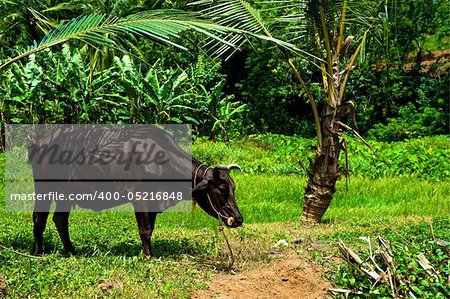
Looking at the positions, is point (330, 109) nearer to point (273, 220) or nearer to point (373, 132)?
point (273, 220)

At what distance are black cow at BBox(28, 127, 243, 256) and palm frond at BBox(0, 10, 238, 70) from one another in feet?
4.44

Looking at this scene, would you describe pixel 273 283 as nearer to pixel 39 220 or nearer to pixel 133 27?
pixel 133 27

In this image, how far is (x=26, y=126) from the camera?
15508 millimetres

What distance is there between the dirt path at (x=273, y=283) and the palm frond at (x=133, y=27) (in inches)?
82.3

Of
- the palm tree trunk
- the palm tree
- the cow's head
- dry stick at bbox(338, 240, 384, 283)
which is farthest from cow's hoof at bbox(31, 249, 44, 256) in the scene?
the palm tree trunk

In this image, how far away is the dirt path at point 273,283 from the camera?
5.86 metres

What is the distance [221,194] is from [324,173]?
254 centimetres

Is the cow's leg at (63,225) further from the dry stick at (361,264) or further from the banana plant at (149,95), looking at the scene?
the banana plant at (149,95)

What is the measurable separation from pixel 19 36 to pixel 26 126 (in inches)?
248

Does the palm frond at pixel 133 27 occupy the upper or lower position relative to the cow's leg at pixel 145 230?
upper

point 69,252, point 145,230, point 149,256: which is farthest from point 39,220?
point 149,256

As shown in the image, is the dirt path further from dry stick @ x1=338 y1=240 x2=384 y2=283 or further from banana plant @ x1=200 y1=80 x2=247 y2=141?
banana plant @ x1=200 y1=80 x2=247 y2=141

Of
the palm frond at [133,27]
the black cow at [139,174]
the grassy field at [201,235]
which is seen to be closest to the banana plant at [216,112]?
the grassy field at [201,235]

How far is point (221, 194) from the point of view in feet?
22.3
